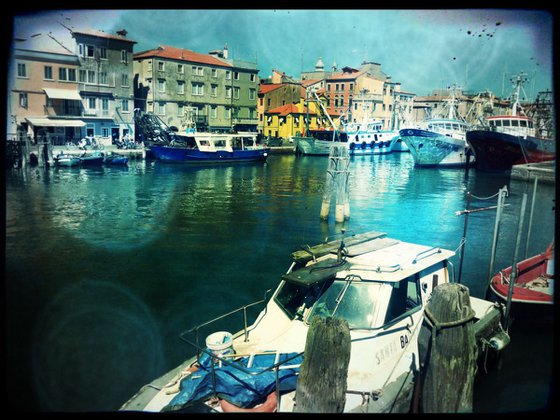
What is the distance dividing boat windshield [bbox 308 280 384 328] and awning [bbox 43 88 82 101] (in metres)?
37.0

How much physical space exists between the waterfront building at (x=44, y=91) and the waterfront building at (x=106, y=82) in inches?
49.5

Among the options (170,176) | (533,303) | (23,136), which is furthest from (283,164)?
(533,303)

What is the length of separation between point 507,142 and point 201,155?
27031mm

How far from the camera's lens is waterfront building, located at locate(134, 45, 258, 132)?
4547 cm

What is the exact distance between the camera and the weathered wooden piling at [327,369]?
390 cm

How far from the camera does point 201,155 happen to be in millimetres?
40875

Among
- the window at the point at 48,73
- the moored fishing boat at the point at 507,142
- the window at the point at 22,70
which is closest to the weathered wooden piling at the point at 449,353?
the moored fishing boat at the point at 507,142

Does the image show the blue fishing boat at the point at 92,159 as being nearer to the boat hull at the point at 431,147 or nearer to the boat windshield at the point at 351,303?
the boat hull at the point at 431,147

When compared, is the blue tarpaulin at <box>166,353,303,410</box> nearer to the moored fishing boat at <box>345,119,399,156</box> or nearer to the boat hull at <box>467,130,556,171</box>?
the boat hull at <box>467,130,556,171</box>

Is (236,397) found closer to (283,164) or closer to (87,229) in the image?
(87,229)

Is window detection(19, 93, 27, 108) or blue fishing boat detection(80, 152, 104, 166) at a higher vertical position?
window detection(19, 93, 27, 108)

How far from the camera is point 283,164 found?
1758 inches

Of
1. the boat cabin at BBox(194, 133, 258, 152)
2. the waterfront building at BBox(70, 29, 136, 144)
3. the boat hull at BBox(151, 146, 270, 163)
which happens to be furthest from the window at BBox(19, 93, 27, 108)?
the boat cabin at BBox(194, 133, 258, 152)
